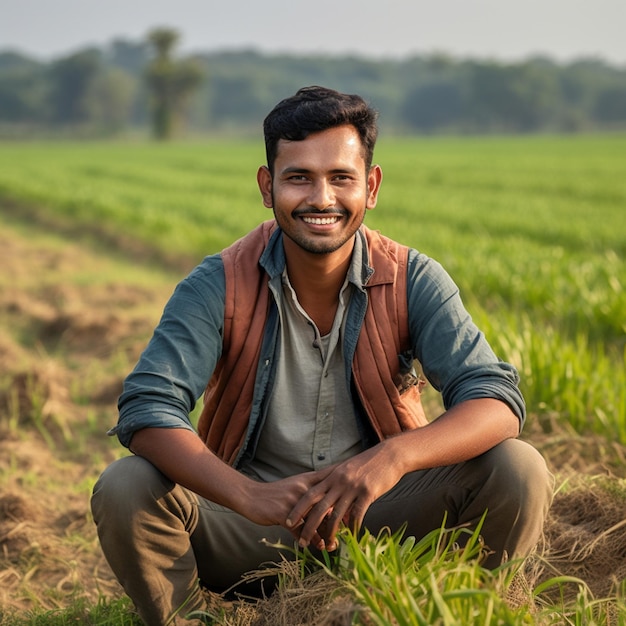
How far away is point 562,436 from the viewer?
421 centimetres

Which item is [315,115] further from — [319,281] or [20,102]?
[20,102]

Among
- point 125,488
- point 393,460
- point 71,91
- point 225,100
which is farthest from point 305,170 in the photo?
point 225,100

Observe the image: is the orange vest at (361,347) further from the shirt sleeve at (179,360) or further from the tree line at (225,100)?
the tree line at (225,100)

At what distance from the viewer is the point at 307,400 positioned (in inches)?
108

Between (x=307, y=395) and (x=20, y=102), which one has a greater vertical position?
(x=20, y=102)

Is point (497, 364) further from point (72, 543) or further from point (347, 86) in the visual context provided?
point (347, 86)

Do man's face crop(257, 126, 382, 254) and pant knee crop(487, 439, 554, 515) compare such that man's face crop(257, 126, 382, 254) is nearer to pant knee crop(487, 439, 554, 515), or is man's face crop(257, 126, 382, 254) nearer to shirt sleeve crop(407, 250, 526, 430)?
shirt sleeve crop(407, 250, 526, 430)

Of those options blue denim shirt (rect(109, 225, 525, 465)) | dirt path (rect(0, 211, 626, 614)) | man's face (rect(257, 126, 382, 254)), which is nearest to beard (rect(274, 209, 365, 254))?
man's face (rect(257, 126, 382, 254))

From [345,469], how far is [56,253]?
10135 mm

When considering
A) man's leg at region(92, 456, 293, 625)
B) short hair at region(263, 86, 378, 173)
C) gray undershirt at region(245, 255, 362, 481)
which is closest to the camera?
man's leg at region(92, 456, 293, 625)

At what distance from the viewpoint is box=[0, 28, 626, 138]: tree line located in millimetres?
83000

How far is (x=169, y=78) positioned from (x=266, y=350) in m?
82.1

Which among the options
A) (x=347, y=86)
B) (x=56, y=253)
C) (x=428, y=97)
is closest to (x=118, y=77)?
(x=428, y=97)

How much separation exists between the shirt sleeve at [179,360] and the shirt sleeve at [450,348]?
0.58 m
